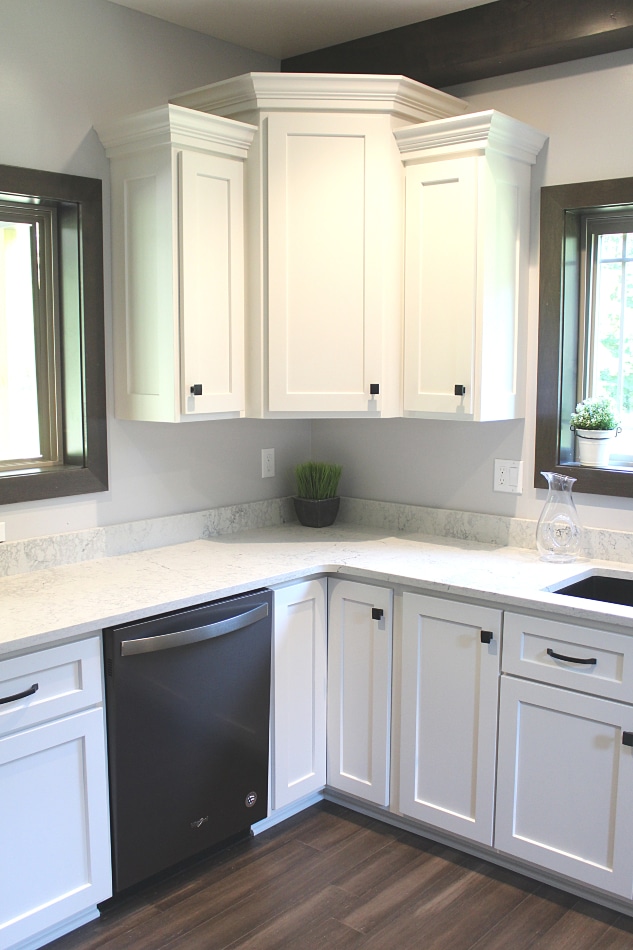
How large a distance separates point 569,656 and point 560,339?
3.56 ft

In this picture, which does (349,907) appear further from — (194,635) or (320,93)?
(320,93)

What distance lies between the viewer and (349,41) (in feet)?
10.5

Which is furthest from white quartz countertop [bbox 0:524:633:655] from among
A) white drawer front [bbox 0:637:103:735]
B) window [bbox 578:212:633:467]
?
window [bbox 578:212:633:467]

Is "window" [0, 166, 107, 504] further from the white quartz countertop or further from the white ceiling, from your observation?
the white ceiling

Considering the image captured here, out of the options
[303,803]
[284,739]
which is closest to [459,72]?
[284,739]

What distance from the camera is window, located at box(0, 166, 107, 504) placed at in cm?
272

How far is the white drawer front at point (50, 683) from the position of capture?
2.07m

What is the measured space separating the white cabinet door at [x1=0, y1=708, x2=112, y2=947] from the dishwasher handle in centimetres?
18

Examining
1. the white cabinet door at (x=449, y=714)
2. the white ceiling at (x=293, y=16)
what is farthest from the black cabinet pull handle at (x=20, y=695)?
the white ceiling at (x=293, y=16)

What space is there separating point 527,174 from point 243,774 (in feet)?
6.74

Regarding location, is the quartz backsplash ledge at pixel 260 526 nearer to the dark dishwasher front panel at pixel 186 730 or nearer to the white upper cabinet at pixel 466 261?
the white upper cabinet at pixel 466 261

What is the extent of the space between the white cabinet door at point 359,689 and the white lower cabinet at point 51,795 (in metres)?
0.86

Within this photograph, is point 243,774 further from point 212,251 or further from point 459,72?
point 459,72

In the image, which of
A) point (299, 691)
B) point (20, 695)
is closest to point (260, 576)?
point (299, 691)
